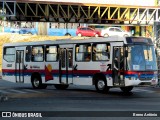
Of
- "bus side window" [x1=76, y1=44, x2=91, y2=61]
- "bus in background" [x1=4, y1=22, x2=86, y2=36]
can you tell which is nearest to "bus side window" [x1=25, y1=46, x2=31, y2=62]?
"bus side window" [x1=76, y1=44, x2=91, y2=61]

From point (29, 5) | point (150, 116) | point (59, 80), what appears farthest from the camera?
point (29, 5)

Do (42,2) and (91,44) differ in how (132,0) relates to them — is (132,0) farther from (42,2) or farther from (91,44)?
(91,44)

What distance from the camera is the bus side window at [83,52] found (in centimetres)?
2420

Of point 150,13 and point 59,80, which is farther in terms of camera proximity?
point 150,13

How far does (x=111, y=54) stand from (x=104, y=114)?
30.2 ft

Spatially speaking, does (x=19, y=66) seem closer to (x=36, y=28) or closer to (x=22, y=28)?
(x=36, y=28)

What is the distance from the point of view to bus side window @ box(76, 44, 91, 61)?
953 inches

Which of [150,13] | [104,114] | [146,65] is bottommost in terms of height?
[104,114]

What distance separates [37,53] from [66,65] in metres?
2.82

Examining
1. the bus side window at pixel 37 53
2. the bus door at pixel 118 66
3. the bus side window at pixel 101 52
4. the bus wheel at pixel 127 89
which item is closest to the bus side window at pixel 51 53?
the bus side window at pixel 37 53

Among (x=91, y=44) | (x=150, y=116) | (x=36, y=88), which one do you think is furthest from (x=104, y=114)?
(x=36, y=88)

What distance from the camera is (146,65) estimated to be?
72.9 feet

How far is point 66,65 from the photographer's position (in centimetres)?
2544

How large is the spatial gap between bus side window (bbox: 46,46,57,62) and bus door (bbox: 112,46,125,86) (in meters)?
4.81
